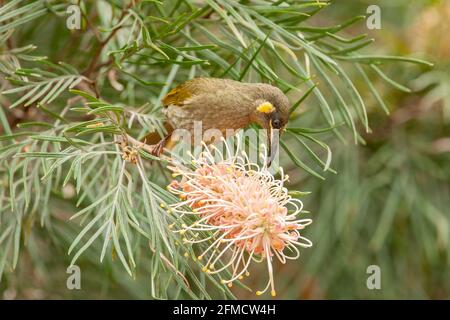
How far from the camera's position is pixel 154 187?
0.94 m

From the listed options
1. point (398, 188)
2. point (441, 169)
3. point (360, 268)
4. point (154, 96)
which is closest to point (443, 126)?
point (441, 169)

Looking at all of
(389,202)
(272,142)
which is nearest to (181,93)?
(272,142)

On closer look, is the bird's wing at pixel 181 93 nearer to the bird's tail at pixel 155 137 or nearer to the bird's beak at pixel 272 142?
the bird's tail at pixel 155 137

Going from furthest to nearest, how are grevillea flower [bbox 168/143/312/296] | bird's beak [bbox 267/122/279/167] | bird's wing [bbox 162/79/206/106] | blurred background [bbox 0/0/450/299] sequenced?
blurred background [bbox 0/0/450/299], bird's wing [bbox 162/79/206/106], bird's beak [bbox 267/122/279/167], grevillea flower [bbox 168/143/312/296]

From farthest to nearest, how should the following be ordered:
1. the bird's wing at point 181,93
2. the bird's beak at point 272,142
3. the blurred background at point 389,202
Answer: the blurred background at point 389,202 < the bird's wing at point 181,93 < the bird's beak at point 272,142

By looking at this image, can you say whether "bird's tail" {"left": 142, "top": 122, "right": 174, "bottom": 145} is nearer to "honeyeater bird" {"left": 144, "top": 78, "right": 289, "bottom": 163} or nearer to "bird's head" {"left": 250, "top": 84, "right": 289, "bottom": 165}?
"honeyeater bird" {"left": 144, "top": 78, "right": 289, "bottom": 163}

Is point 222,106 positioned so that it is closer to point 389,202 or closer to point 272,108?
point 272,108

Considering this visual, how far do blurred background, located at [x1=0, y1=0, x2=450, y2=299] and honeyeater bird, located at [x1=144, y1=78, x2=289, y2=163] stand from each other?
0.42 metres

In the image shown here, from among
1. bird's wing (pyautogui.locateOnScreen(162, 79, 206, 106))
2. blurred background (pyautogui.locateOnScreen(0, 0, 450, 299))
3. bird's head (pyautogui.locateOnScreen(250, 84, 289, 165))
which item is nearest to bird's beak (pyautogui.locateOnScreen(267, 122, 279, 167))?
bird's head (pyautogui.locateOnScreen(250, 84, 289, 165))

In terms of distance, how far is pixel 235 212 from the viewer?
2.94 feet

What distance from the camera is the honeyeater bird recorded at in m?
1.11

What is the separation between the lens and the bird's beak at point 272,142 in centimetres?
102

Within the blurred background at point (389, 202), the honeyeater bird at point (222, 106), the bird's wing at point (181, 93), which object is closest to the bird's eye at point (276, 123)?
the honeyeater bird at point (222, 106)

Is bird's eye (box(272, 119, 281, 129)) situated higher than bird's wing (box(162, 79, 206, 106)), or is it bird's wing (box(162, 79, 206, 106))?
bird's wing (box(162, 79, 206, 106))
